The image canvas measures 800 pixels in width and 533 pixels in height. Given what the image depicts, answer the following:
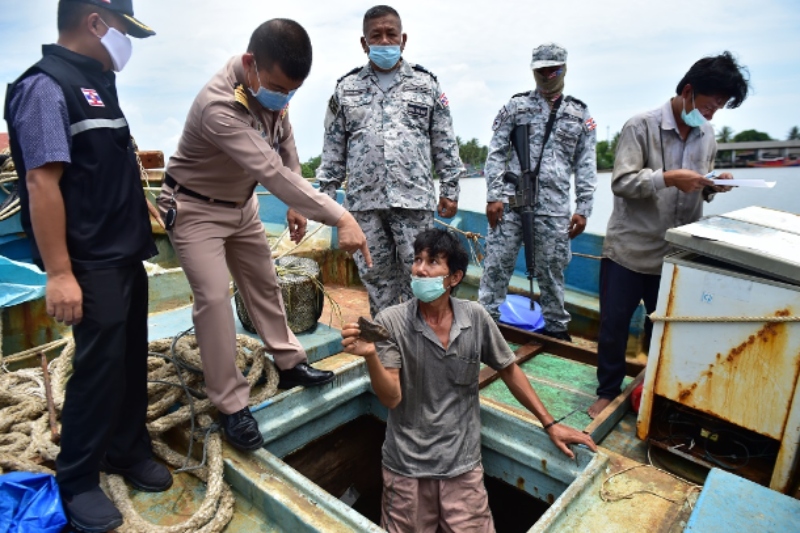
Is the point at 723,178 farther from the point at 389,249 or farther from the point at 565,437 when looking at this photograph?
the point at 389,249

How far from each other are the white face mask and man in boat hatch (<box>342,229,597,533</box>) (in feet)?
4.22

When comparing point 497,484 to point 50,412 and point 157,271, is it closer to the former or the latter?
point 50,412

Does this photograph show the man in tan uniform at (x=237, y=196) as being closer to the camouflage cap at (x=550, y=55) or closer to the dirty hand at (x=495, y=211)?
the dirty hand at (x=495, y=211)

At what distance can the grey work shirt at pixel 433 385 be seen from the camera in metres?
2.21

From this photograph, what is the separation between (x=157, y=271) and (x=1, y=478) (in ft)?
8.74

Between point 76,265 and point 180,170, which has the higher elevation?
point 180,170

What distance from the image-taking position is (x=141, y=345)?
207cm

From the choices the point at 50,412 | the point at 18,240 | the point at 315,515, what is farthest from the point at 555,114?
the point at 18,240

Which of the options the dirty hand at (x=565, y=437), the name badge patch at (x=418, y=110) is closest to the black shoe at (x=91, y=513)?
the dirty hand at (x=565, y=437)

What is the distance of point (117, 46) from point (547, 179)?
8.80 feet

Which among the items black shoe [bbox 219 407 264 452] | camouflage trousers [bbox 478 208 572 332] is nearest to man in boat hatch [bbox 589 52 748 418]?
camouflage trousers [bbox 478 208 572 332]

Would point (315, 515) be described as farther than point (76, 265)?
Yes

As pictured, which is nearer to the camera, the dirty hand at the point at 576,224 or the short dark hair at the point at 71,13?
the short dark hair at the point at 71,13

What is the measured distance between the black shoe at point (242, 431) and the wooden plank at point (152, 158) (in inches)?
264
